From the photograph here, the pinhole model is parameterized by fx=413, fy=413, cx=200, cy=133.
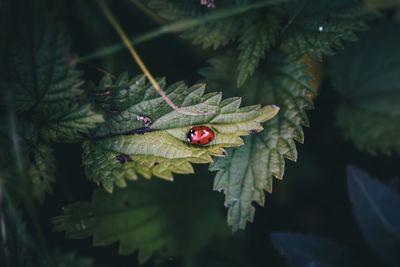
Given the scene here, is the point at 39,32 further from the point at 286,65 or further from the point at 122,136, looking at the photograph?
the point at 286,65

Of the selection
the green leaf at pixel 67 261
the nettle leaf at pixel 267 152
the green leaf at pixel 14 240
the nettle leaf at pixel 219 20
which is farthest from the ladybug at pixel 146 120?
the green leaf at pixel 67 261

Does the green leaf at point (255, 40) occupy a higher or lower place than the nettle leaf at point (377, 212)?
higher

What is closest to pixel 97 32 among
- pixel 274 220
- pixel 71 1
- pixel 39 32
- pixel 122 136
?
pixel 71 1

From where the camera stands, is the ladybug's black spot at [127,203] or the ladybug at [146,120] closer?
the ladybug at [146,120]

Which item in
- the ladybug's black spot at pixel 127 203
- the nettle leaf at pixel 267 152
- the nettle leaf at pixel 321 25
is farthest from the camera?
the ladybug's black spot at pixel 127 203

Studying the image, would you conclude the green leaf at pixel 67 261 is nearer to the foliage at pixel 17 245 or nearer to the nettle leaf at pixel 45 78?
the foliage at pixel 17 245

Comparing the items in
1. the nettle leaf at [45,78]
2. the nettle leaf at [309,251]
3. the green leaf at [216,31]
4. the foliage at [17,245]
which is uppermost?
the green leaf at [216,31]

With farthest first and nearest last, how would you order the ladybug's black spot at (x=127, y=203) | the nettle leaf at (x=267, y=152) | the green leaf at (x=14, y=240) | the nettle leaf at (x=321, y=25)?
the ladybug's black spot at (x=127, y=203) < the nettle leaf at (x=321, y=25) < the nettle leaf at (x=267, y=152) < the green leaf at (x=14, y=240)
